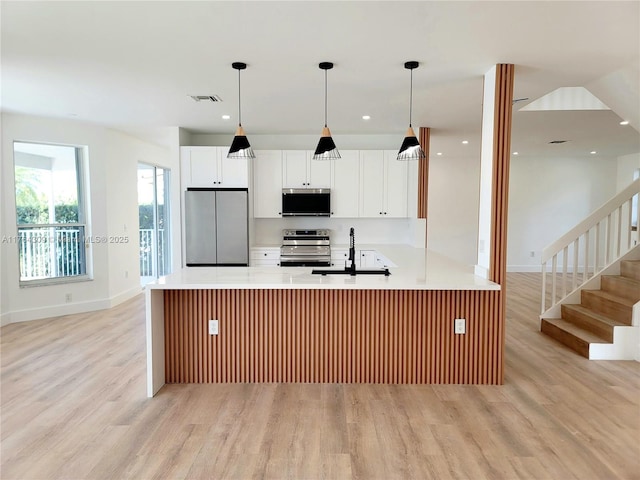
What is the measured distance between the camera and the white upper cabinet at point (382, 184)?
239 inches

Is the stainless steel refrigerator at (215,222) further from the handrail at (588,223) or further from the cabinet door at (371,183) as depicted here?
the handrail at (588,223)

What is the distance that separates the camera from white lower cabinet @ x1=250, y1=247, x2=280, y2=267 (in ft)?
19.8

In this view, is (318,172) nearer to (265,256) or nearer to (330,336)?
(265,256)

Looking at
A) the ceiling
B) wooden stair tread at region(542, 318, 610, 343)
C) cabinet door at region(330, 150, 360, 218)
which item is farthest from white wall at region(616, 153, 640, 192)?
cabinet door at region(330, 150, 360, 218)

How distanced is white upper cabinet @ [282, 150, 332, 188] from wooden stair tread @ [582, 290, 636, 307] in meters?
3.50

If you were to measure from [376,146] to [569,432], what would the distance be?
4.55 metres

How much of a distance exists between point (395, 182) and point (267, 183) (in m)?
1.83

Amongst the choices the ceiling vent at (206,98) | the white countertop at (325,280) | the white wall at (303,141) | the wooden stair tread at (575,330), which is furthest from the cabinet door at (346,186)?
the wooden stair tread at (575,330)

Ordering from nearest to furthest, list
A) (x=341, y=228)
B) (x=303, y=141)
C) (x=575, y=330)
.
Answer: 1. (x=575, y=330)
2. (x=303, y=141)
3. (x=341, y=228)

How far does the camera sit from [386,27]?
2.64 meters

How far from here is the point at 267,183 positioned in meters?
6.11

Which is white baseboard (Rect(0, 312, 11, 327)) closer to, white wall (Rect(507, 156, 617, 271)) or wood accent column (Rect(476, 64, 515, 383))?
wood accent column (Rect(476, 64, 515, 383))

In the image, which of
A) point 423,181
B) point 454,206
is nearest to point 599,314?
point 423,181

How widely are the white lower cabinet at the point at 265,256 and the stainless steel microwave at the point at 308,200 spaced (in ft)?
1.95
